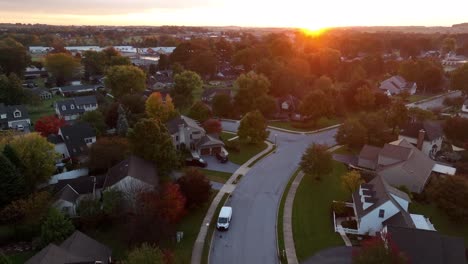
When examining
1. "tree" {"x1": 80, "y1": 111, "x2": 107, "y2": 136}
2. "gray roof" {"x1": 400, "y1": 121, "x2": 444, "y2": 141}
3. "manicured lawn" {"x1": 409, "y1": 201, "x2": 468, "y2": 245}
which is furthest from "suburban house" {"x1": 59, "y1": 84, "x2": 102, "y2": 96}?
"manicured lawn" {"x1": 409, "y1": 201, "x2": 468, "y2": 245}

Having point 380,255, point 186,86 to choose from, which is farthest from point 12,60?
point 380,255

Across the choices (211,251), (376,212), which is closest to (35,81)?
(211,251)

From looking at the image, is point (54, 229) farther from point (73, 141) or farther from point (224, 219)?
point (73, 141)

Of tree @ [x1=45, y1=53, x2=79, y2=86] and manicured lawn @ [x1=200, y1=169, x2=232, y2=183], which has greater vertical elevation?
tree @ [x1=45, y1=53, x2=79, y2=86]

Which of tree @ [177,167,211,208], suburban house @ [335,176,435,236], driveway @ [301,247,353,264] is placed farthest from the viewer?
tree @ [177,167,211,208]

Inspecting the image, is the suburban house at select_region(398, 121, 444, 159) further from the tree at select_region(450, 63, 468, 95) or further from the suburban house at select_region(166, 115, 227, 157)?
the tree at select_region(450, 63, 468, 95)

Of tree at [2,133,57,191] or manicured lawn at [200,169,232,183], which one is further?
manicured lawn at [200,169,232,183]

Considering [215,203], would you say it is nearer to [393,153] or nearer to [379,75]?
[393,153]

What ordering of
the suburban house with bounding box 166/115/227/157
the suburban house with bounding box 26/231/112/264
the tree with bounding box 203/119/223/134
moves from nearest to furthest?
1. the suburban house with bounding box 26/231/112/264
2. the suburban house with bounding box 166/115/227/157
3. the tree with bounding box 203/119/223/134
